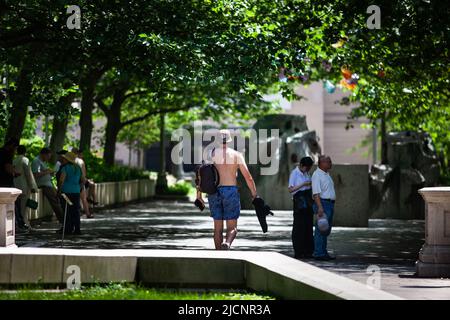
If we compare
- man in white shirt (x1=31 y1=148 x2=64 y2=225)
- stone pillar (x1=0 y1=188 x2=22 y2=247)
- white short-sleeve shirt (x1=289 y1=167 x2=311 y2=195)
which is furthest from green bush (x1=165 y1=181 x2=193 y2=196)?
stone pillar (x1=0 y1=188 x2=22 y2=247)

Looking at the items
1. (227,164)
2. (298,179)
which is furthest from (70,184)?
(227,164)

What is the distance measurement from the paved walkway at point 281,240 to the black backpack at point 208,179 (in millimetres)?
1852

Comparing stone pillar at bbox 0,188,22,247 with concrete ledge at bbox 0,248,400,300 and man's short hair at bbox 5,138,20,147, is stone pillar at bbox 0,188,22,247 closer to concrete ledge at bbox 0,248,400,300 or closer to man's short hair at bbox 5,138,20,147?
concrete ledge at bbox 0,248,400,300

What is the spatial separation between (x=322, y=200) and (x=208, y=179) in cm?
229

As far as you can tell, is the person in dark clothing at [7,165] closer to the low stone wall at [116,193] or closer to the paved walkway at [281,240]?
the paved walkway at [281,240]

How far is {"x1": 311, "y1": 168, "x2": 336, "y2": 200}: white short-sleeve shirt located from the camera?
639 inches

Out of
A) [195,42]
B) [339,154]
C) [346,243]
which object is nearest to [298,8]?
[195,42]

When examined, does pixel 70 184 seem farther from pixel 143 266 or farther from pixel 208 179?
pixel 143 266

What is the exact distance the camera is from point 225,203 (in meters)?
15.1

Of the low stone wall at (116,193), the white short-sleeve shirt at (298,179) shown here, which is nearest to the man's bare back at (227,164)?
the white short-sleeve shirt at (298,179)

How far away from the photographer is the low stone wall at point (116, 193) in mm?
→ 25844

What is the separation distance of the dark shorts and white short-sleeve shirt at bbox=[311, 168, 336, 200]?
1.61 m

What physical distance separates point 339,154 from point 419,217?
2438 inches
